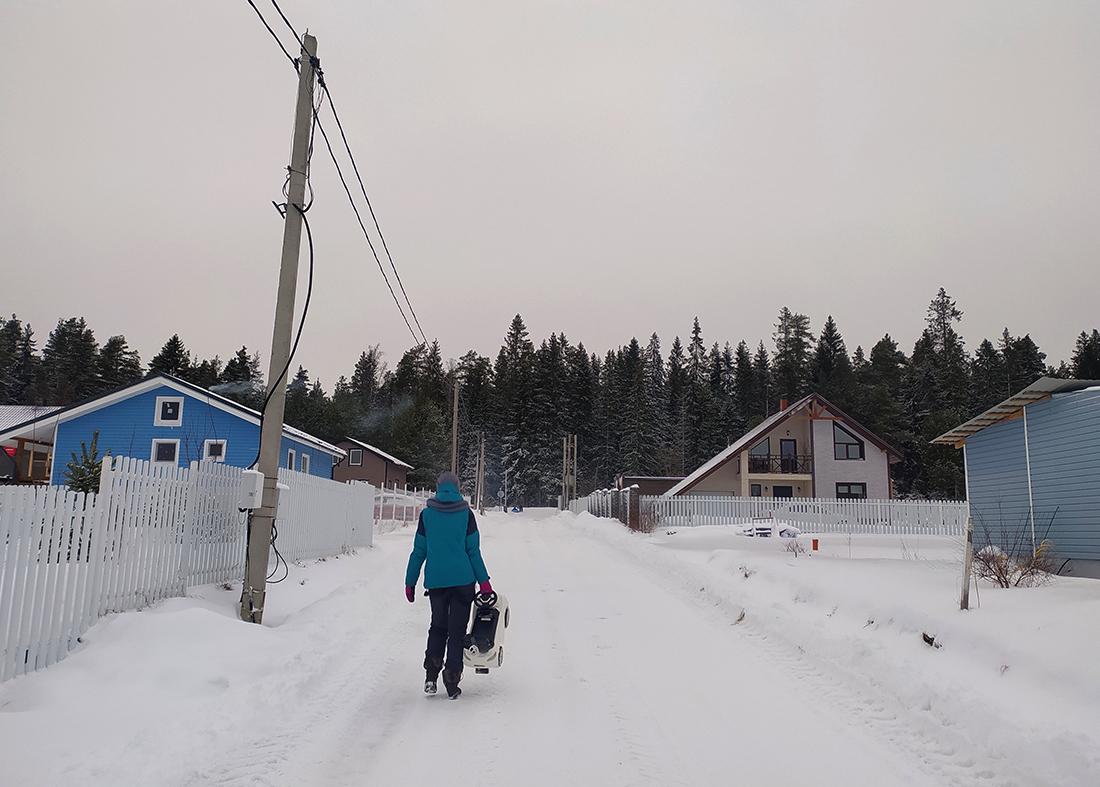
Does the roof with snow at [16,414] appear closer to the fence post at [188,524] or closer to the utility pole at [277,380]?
the fence post at [188,524]

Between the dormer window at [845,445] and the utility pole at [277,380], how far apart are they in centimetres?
4114

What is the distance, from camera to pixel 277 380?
889cm

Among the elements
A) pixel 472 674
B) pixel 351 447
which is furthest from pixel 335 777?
pixel 351 447

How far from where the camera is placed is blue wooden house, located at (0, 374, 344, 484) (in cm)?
2964

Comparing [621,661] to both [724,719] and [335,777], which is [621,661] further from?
[335,777]

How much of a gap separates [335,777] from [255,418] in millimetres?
26958

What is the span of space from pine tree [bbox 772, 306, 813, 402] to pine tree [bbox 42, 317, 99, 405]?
7103 centimetres

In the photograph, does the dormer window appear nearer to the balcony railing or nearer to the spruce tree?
the balcony railing

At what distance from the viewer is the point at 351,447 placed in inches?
2413

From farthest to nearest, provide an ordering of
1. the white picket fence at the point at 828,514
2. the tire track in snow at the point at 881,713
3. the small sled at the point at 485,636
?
the white picket fence at the point at 828,514
the small sled at the point at 485,636
the tire track in snow at the point at 881,713

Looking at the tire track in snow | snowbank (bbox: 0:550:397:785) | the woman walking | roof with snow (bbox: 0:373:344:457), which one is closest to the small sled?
the woman walking

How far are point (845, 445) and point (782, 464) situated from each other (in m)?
3.76

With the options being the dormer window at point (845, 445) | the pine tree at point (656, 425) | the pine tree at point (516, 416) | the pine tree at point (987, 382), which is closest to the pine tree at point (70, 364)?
the pine tree at point (516, 416)

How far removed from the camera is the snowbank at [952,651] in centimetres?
491
